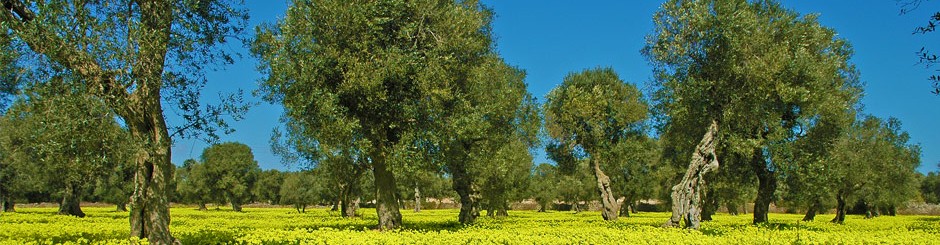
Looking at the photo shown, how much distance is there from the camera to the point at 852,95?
37.4 metres

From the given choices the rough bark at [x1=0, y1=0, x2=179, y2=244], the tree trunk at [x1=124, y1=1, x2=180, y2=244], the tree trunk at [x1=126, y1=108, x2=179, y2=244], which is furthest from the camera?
the tree trunk at [x1=126, y1=108, x2=179, y2=244]

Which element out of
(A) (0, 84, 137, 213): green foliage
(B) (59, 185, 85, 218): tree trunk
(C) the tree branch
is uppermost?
(C) the tree branch

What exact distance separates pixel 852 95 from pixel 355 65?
103 ft

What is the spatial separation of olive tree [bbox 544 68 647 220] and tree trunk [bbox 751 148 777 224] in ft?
34.1

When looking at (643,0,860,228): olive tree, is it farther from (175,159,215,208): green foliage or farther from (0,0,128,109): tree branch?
(175,159,215,208): green foliage

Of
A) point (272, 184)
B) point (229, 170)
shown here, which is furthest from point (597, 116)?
point (272, 184)

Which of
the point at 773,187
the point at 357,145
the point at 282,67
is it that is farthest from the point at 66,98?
the point at 773,187

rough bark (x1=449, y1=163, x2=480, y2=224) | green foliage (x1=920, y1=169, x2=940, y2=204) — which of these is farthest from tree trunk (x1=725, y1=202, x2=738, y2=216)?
green foliage (x1=920, y1=169, x2=940, y2=204)

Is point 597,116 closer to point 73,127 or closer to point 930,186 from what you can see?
point 73,127

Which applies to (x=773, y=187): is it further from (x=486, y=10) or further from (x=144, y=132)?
(x=144, y=132)

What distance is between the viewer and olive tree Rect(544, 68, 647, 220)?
47344 millimetres

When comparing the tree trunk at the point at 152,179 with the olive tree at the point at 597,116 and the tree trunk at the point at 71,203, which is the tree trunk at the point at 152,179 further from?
the tree trunk at the point at 71,203

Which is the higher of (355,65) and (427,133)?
(355,65)

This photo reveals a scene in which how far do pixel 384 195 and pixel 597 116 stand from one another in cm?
2522
